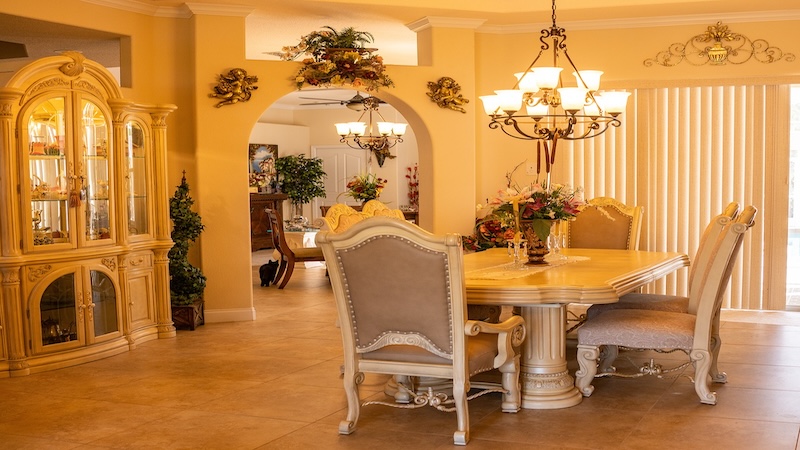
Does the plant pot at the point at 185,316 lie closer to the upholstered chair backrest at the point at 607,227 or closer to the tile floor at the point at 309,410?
the tile floor at the point at 309,410

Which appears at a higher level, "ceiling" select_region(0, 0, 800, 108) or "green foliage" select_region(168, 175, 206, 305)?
"ceiling" select_region(0, 0, 800, 108)

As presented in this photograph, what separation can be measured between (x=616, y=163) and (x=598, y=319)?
344 centimetres

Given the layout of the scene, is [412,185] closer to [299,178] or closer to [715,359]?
[299,178]

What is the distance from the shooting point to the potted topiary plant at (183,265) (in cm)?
665

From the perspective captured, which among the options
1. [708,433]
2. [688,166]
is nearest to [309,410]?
[708,433]

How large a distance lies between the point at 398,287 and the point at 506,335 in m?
0.60

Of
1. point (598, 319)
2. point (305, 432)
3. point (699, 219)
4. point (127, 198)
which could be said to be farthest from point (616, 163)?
point (305, 432)

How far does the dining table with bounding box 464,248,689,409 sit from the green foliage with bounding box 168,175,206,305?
8.38 feet

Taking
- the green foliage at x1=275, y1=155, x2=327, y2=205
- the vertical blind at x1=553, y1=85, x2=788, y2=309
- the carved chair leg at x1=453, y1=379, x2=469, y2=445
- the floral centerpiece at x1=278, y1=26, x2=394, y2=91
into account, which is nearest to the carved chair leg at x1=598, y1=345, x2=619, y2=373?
the carved chair leg at x1=453, y1=379, x2=469, y2=445

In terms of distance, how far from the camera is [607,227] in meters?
6.39

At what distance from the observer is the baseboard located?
705 centimetres

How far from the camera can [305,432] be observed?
4004 millimetres

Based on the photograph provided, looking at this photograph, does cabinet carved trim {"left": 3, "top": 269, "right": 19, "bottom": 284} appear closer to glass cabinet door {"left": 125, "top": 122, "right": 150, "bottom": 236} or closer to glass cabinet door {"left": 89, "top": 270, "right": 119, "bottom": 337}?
glass cabinet door {"left": 89, "top": 270, "right": 119, "bottom": 337}

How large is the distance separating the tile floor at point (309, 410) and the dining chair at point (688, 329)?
0.62 ft
